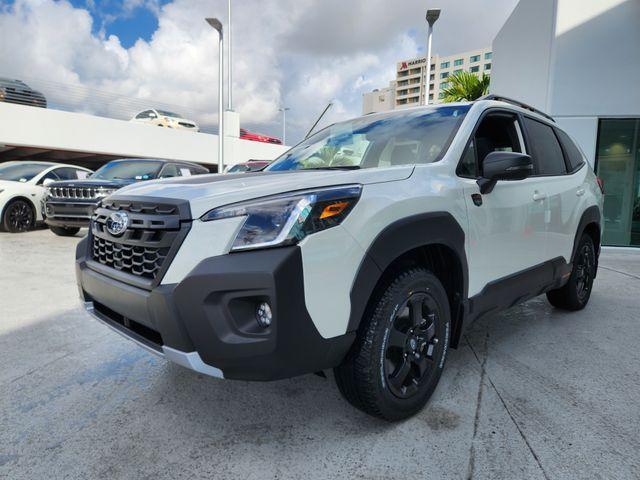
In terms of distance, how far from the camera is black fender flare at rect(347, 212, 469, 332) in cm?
178

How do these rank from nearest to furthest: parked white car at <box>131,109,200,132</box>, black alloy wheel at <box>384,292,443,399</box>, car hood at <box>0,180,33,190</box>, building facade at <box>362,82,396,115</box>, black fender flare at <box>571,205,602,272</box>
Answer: black alloy wheel at <box>384,292,443,399</box> < black fender flare at <box>571,205,602,272</box> < car hood at <box>0,180,33,190</box> < parked white car at <box>131,109,200,132</box> < building facade at <box>362,82,396,115</box>

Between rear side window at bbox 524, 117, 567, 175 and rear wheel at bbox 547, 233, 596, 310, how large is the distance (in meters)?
0.85

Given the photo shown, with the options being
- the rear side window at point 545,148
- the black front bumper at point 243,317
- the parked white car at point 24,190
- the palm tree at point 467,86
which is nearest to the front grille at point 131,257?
the black front bumper at point 243,317

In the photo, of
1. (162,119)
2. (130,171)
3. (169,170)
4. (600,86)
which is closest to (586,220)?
(600,86)

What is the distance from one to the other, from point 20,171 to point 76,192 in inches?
101

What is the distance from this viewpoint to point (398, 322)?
2072mm

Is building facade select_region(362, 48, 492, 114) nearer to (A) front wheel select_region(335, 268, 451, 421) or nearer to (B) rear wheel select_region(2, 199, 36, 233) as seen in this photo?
(B) rear wheel select_region(2, 199, 36, 233)

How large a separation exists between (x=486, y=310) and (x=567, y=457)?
0.88 m

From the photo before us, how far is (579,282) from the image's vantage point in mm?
4113

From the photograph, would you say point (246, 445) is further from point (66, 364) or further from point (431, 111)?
point (431, 111)

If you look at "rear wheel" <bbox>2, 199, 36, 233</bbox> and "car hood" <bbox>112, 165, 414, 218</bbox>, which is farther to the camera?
"rear wheel" <bbox>2, 199, 36, 233</bbox>

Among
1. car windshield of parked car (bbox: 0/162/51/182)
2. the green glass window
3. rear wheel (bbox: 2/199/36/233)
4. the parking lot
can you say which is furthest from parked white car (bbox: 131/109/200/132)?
the parking lot

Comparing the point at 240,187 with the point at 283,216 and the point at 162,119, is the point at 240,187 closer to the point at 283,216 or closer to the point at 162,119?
the point at 283,216

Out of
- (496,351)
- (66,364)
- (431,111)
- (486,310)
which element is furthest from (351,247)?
(66,364)
